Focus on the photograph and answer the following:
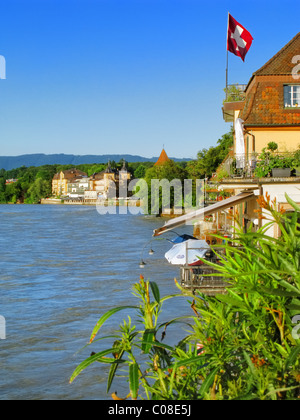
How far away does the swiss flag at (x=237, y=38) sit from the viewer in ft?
87.5

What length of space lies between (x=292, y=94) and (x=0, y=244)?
40978 mm

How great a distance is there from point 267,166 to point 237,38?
982 cm

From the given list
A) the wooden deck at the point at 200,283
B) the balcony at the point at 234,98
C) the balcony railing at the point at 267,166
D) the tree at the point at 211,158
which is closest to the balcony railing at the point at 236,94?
the balcony at the point at 234,98

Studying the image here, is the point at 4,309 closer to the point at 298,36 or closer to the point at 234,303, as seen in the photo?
the point at 298,36

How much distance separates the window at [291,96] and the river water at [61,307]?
811 cm

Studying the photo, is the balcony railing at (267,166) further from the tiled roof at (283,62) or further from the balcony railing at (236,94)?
the balcony railing at (236,94)

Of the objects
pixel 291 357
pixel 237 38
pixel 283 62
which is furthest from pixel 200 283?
pixel 237 38

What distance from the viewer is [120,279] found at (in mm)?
31719

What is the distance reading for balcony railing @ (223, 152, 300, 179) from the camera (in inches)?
732

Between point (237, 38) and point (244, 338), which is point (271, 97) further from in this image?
point (244, 338)

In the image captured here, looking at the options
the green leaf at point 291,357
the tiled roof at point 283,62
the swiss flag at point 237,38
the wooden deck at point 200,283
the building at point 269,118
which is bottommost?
the wooden deck at point 200,283

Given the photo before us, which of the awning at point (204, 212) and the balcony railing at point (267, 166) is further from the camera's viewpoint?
the awning at point (204, 212)

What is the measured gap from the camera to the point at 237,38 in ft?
87.6

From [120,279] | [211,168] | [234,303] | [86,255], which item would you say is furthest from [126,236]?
[234,303]
